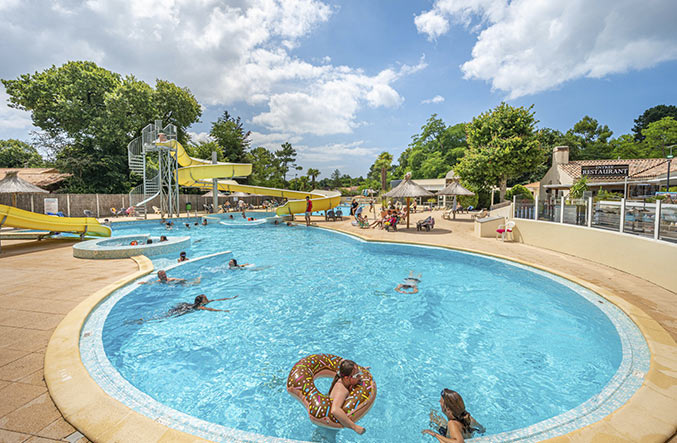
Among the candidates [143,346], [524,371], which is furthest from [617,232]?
[143,346]

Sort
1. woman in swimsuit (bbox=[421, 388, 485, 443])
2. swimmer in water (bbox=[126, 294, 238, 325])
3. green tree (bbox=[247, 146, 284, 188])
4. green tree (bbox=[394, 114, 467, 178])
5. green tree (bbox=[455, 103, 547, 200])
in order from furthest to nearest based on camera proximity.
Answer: green tree (bbox=[394, 114, 467, 178])
green tree (bbox=[247, 146, 284, 188])
green tree (bbox=[455, 103, 547, 200])
swimmer in water (bbox=[126, 294, 238, 325])
woman in swimsuit (bbox=[421, 388, 485, 443])

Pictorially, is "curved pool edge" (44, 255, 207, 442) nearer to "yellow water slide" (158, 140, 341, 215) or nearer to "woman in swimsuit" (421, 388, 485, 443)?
"woman in swimsuit" (421, 388, 485, 443)

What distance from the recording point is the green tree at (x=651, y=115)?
56.9 metres

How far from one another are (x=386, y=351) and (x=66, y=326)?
4635 mm

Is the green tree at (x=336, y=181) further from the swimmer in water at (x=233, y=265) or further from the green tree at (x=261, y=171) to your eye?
the swimmer in water at (x=233, y=265)

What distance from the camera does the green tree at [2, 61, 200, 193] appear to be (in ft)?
72.8

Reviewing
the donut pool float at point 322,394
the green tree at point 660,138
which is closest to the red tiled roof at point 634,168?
the donut pool float at point 322,394

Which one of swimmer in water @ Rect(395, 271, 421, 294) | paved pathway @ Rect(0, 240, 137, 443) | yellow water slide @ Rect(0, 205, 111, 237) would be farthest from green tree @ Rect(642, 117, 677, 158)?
yellow water slide @ Rect(0, 205, 111, 237)

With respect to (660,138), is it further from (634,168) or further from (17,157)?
(17,157)

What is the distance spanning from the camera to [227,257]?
981cm

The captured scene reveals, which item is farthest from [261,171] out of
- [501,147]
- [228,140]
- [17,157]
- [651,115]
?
[651,115]

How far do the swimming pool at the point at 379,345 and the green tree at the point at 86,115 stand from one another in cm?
2351

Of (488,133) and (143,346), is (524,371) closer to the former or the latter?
(143,346)

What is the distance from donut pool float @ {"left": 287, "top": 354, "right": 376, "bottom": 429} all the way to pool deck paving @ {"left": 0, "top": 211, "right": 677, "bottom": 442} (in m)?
1.66
